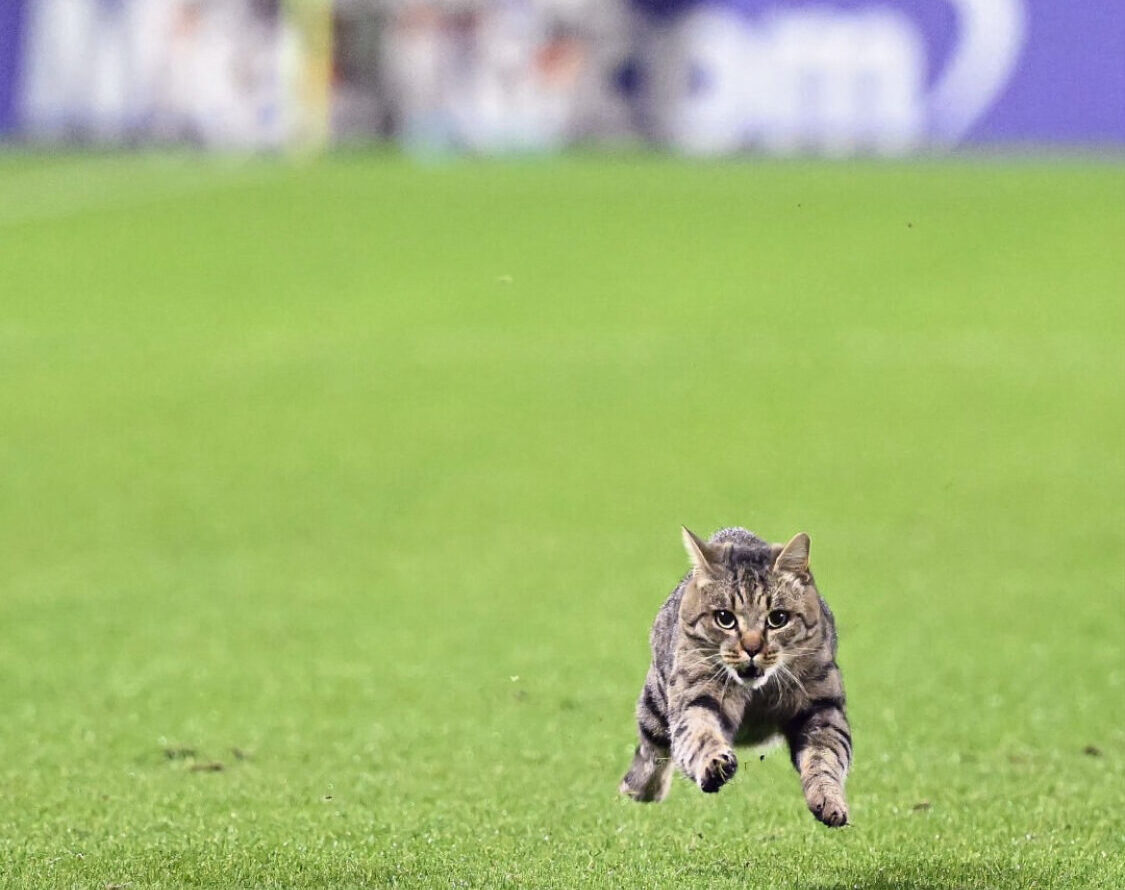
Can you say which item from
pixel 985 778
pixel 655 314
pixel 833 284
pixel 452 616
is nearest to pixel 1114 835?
pixel 985 778

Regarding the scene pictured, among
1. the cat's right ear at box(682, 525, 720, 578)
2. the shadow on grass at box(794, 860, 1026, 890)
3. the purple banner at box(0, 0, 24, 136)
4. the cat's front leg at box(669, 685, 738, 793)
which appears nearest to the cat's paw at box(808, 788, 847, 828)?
the cat's front leg at box(669, 685, 738, 793)

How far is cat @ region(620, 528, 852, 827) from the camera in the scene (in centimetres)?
436

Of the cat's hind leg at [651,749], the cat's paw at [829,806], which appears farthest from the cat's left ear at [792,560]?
the cat's hind leg at [651,749]

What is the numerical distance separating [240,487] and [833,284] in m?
11.4

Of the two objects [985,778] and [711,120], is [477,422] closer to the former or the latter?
[985,778]

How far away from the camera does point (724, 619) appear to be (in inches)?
174

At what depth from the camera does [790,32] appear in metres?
36.2

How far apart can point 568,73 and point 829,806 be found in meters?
33.9

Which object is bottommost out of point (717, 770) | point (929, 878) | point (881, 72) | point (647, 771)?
point (881, 72)

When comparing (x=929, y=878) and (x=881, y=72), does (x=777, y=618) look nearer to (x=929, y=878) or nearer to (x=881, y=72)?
(x=929, y=878)

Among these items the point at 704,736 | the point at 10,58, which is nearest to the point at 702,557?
the point at 704,736

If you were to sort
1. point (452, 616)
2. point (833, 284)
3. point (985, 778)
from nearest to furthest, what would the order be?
point (985, 778) < point (452, 616) < point (833, 284)

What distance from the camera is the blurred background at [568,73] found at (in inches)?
1417

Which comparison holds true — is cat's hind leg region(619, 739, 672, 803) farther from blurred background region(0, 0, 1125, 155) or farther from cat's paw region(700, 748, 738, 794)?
blurred background region(0, 0, 1125, 155)
